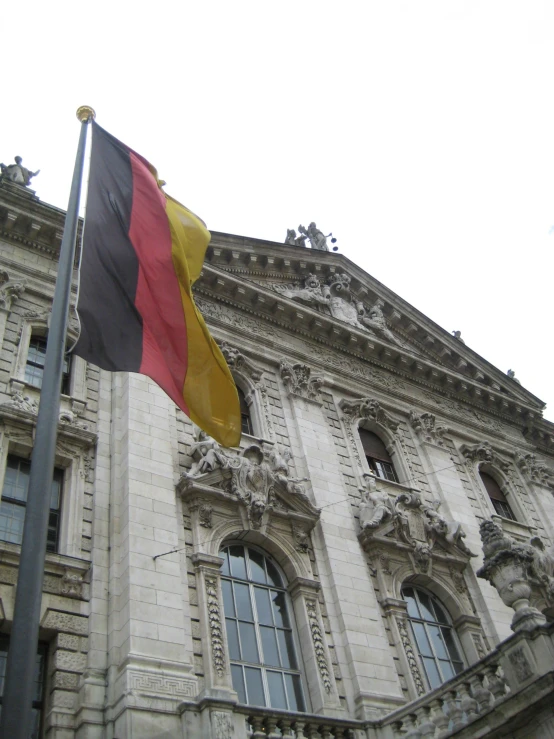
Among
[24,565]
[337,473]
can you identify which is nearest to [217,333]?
[337,473]

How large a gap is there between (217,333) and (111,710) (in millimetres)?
11664

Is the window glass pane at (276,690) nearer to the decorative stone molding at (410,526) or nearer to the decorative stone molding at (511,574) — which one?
the decorative stone molding at (410,526)

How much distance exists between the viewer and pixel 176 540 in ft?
51.9

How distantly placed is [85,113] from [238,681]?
1068 cm

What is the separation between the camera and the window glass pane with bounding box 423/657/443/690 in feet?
58.5

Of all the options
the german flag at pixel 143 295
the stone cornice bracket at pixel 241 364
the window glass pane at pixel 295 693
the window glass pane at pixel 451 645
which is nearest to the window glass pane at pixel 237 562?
the window glass pane at pixel 295 693

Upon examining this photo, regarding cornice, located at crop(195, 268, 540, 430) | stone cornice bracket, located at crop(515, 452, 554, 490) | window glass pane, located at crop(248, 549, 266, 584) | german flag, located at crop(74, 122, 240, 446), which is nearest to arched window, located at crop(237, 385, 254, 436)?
cornice, located at crop(195, 268, 540, 430)

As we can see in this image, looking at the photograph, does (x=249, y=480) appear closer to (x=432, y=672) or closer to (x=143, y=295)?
(x=432, y=672)

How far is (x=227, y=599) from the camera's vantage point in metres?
16.2

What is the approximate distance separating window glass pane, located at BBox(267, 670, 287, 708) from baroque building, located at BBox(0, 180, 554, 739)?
0.24 ft

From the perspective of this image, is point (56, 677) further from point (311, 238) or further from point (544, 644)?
point (311, 238)

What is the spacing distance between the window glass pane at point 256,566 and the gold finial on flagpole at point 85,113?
10056 mm

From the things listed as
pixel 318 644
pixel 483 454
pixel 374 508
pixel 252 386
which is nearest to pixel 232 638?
pixel 318 644

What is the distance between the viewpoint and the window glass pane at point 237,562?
55.5ft
